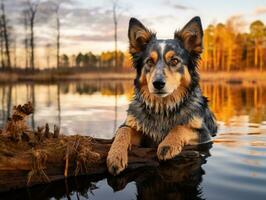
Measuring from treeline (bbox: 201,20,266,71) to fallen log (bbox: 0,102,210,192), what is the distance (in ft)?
241

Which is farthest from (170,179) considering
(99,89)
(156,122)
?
(99,89)

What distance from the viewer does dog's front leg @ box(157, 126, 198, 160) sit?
554cm

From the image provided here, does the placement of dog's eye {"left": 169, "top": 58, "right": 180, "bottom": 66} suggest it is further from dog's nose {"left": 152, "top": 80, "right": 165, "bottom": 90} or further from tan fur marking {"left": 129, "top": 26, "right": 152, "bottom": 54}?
tan fur marking {"left": 129, "top": 26, "right": 152, "bottom": 54}

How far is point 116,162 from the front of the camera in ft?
16.8

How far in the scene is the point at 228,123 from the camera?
10867mm

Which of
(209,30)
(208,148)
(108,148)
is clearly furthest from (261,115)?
(209,30)

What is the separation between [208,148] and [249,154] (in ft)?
2.47

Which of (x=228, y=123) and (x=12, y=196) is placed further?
(x=228, y=123)

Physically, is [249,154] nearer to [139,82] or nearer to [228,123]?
[139,82]

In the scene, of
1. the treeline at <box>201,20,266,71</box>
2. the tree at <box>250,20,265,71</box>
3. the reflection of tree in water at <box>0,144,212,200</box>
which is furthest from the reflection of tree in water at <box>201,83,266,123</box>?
the tree at <box>250,20,265,71</box>

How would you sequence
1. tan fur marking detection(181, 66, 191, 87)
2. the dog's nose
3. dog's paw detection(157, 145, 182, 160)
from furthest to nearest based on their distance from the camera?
tan fur marking detection(181, 66, 191, 87), the dog's nose, dog's paw detection(157, 145, 182, 160)

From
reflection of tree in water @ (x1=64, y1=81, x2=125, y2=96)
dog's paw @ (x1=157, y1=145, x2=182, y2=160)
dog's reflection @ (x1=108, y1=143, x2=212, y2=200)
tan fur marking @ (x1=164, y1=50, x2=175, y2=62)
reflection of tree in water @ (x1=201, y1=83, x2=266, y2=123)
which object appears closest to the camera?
dog's reflection @ (x1=108, y1=143, x2=212, y2=200)

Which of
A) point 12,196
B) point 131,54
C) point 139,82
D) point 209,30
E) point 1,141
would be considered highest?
point 209,30

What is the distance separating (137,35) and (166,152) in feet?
7.72
